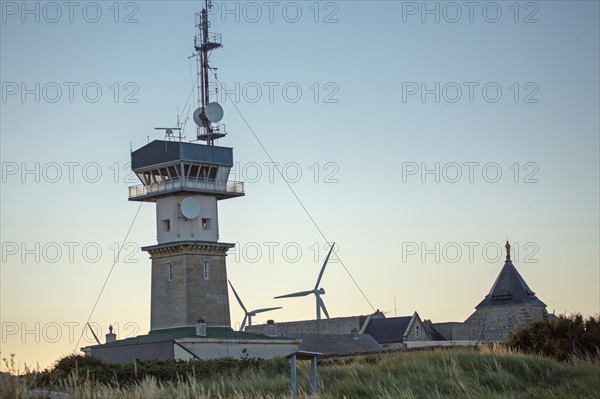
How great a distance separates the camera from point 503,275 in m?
103

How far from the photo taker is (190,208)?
80.2 meters

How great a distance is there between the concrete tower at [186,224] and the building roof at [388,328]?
22.4 metres

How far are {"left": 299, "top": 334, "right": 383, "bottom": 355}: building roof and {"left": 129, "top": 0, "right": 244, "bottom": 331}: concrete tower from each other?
12.2 meters

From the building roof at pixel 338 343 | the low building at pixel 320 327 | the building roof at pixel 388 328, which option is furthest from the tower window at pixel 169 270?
the building roof at pixel 388 328

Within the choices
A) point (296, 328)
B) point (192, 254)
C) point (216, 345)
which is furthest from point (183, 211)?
point (296, 328)

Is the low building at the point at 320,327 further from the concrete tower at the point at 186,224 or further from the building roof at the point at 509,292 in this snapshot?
the concrete tower at the point at 186,224

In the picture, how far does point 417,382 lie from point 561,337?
48.4ft

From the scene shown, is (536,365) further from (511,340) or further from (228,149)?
(228,149)

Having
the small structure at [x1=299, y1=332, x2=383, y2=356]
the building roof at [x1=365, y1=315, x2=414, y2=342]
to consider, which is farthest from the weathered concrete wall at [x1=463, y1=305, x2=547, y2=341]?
the small structure at [x1=299, y1=332, x2=383, y2=356]

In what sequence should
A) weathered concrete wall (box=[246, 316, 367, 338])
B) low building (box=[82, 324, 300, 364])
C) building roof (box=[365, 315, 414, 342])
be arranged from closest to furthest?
1. low building (box=[82, 324, 300, 364])
2. building roof (box=[365, 315, 414, 342])
3. weathered concrete wall (box=[246, 316, 367, 338])

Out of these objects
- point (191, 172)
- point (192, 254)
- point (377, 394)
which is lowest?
point (377, 394)

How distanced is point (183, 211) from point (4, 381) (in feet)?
180

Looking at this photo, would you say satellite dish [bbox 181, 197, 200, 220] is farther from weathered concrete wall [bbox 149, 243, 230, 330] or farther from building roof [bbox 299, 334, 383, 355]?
building roof [bbox 299, 334, 383, 355]

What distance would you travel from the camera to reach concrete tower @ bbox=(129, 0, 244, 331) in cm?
7944
